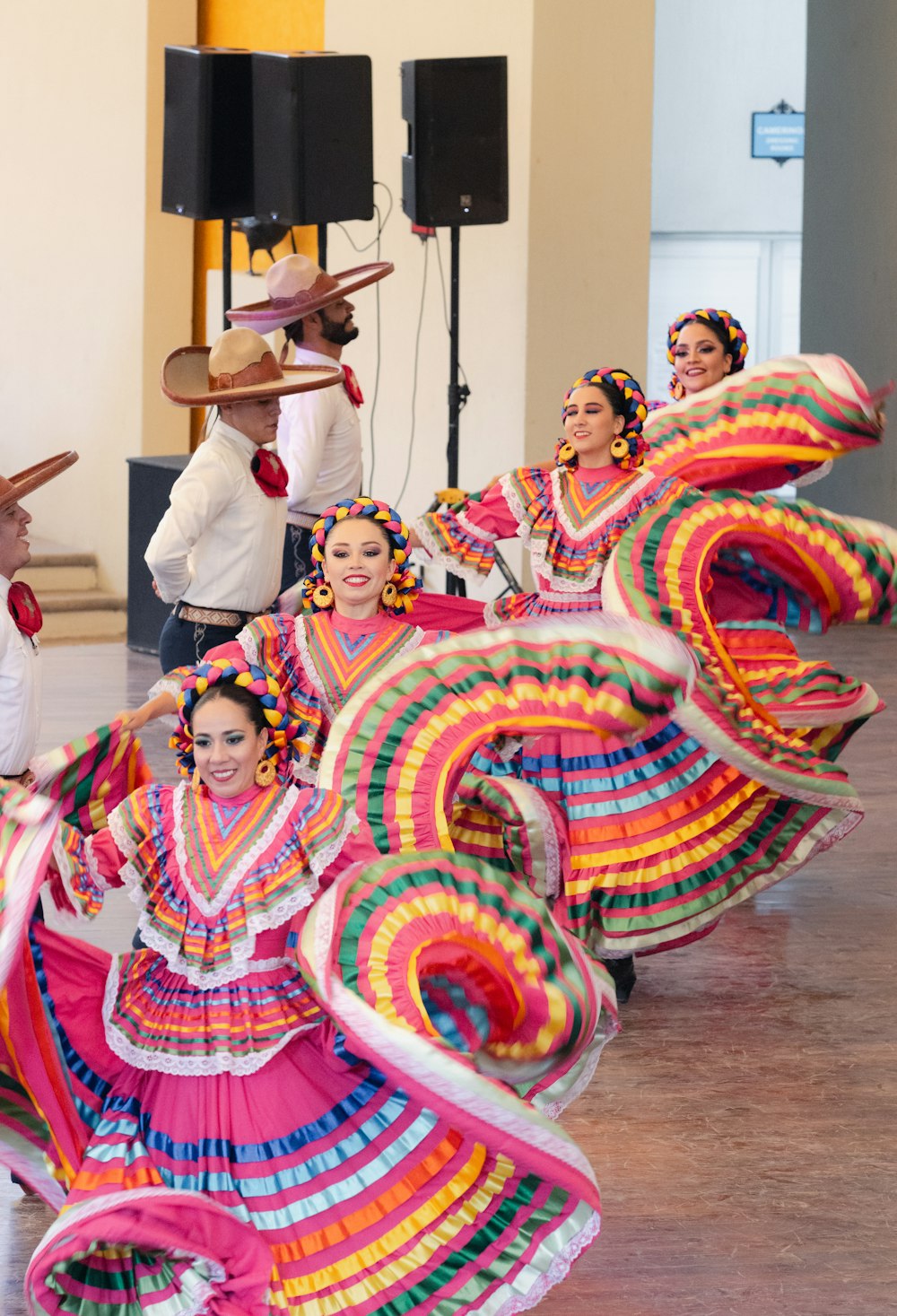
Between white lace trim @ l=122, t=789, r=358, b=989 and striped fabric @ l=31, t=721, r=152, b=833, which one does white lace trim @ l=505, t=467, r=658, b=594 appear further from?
white lace trim @ l=122, t=789, r=358, b=989

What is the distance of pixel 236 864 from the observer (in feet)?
8.75

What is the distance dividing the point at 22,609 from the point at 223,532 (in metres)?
0.99

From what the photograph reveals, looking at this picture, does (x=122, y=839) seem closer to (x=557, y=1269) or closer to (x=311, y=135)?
(x=557, y=1269)

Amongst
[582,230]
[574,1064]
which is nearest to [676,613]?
[574,1064]

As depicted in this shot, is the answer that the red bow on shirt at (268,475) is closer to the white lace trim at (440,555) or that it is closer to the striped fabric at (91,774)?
the white lace trim at (440,555)

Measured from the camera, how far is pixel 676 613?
3971mm

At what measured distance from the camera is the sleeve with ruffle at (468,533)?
4.51 m

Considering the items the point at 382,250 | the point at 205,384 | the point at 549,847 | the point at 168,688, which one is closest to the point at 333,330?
the point at 205,384

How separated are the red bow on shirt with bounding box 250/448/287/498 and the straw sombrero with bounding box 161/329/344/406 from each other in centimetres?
14

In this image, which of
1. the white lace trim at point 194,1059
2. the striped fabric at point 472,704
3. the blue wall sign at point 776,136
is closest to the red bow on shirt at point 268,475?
the striped fabric at point 472,704

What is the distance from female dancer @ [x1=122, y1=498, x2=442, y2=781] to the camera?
3.59 m

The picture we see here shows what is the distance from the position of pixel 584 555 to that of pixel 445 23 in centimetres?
492

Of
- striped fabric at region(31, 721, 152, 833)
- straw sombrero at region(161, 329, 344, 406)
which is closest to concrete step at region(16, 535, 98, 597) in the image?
straw sombrero at region(161, 329, 344, 406)

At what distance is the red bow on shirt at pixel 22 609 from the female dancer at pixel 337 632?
0.43m
